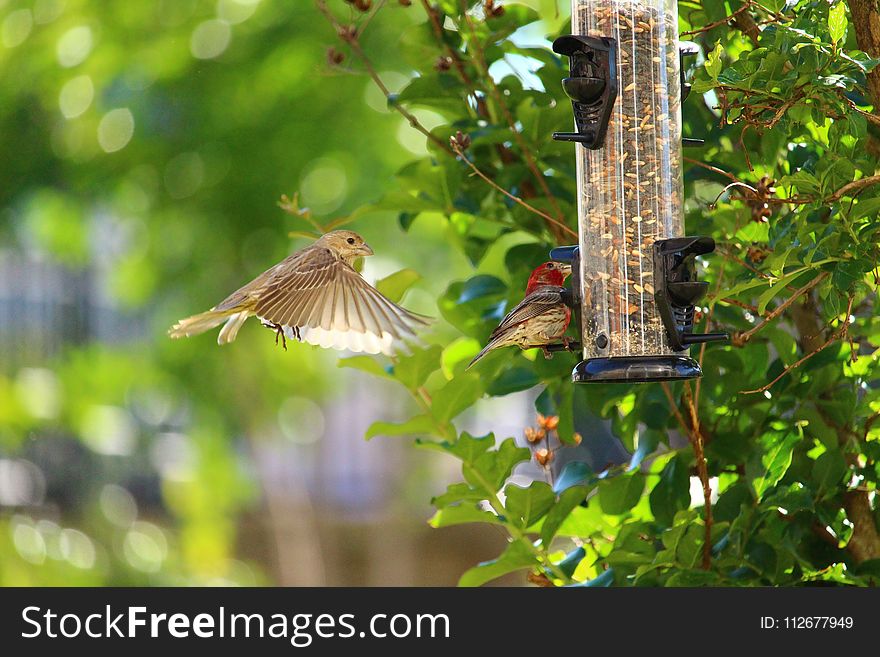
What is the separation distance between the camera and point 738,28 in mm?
2377

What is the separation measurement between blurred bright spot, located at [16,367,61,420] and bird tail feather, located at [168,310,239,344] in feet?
11.6

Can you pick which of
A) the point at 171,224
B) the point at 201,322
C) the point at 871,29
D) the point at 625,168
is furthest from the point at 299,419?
the point at 871,29

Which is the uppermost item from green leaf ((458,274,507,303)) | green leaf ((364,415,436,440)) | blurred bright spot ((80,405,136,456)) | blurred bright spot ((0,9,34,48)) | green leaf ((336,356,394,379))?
blurred bright spot ((0,9,34,48))

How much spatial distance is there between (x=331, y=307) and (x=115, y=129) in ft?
12.3

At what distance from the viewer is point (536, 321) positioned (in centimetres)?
245

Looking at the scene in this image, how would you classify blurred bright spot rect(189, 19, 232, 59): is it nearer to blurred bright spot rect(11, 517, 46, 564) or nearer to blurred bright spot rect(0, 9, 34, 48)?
blurred bright spot rect(0, 9, 34, 48)

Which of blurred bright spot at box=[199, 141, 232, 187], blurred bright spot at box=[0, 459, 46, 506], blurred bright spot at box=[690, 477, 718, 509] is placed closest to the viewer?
blurred bright spot at box=[690, 477, 718, 509]

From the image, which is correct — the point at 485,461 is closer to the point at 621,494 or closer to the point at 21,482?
the point at 621,494

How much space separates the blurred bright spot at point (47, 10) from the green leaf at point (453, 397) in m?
4.02

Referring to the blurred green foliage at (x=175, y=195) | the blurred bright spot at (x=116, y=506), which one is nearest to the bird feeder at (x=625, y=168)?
the blurred green foliage at (x=175, y=195)

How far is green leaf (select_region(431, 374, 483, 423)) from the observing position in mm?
2725

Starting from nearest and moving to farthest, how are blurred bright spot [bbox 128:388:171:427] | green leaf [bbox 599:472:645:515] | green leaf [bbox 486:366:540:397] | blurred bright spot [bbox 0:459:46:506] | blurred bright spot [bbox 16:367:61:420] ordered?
green leaf [bbox 599:472:645:515] < green leaf [bbox 486:366:540:397] < blurred bright spot [bbox 16:367:61:420] < blurred bright spot [bbox 128:388:171:427] < blurred bright spot [bbox 0:459:46:506]

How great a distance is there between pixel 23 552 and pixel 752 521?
160 inches

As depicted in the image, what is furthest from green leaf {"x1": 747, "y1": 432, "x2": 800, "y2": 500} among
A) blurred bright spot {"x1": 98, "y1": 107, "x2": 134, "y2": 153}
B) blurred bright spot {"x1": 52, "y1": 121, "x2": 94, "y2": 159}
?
blurred bright spot {"x1": 52, "y1": 121, "x2": 94, "y2": 159}
